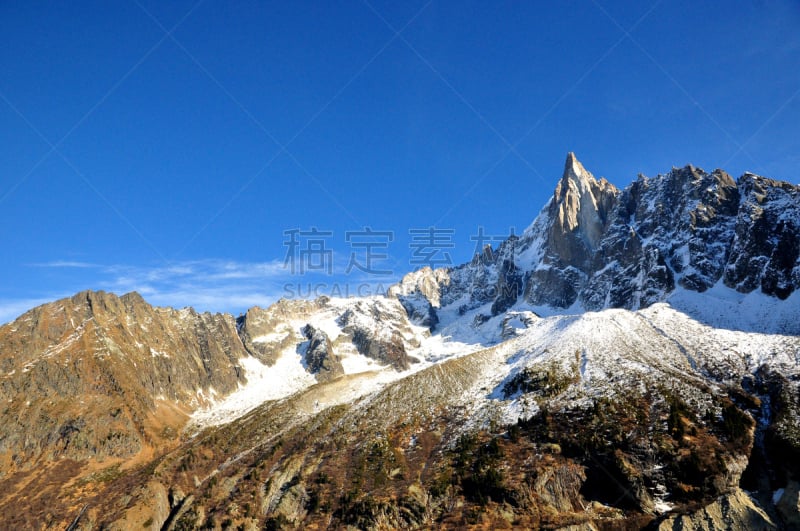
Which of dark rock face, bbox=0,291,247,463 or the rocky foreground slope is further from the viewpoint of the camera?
dark rock face, bbox=0,291,247,463

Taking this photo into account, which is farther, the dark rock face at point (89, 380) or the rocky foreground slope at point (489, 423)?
the dark rock face at point (89, 380)

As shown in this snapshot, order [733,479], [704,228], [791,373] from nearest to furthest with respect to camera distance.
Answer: [733,479], [791,373], [704,228]

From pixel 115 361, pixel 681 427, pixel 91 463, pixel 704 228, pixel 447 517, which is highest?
pixel 704 228

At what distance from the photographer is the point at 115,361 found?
164375 mm

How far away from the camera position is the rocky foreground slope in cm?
6950

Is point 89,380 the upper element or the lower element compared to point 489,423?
upper

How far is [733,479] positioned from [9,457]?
16232cm

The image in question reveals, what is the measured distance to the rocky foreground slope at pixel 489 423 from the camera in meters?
69.5

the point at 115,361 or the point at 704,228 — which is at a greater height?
the point at 704,228

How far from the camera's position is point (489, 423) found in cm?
9669

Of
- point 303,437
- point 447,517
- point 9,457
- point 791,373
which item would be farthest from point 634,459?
point 9,457

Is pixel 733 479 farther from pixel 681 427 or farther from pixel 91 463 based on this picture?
pixel 91 463

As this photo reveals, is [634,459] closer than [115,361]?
Yes

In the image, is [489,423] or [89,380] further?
[89,380]
